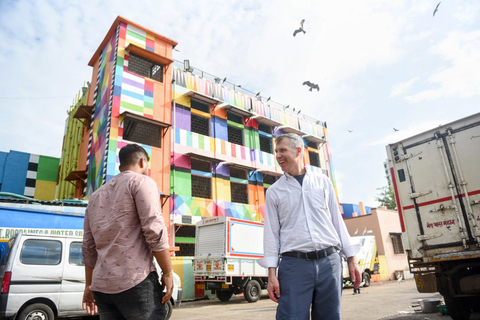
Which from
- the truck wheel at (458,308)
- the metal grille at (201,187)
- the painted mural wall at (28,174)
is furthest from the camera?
the painted mural wall at (28,174)

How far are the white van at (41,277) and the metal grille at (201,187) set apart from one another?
32.9 ft

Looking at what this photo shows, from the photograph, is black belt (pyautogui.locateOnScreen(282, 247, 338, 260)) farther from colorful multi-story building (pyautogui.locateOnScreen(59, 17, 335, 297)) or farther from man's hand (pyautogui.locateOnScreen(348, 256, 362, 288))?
colorful multi-story building (pyautogui.locateOnScreen(59, 17, 335, 297))

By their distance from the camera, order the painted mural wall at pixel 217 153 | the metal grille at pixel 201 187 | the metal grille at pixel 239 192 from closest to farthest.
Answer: the painted mural wall at pixel 217 153 → the metal grille at pixel 201 187 → the metal grille at pixel 239 192

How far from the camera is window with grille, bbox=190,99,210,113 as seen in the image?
1870 centimetres

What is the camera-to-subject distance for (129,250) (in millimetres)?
2148

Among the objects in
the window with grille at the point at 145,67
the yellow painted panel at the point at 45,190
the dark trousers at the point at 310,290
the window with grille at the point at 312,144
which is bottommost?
the dark trousers at the point at 310,290

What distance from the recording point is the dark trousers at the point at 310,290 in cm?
235

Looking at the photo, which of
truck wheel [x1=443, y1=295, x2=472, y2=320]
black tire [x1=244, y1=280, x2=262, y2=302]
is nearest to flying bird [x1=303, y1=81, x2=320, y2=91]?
black tire [x1=244, y1=280, x2=262, y2=302]

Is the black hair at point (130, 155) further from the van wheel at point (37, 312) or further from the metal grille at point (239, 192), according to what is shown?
the metal grille at point (239, 192)

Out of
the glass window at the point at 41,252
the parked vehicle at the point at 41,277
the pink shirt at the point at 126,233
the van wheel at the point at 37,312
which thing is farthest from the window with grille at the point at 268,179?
the pink shirt at the point at 126,233

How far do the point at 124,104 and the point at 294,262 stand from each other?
1479 centimetres

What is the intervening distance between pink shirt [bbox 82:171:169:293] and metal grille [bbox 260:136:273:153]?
19.6 m

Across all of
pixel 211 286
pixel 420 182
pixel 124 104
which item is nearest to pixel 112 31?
pixel 124 104

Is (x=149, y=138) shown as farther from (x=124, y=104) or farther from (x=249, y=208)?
(x=249, y=208)
